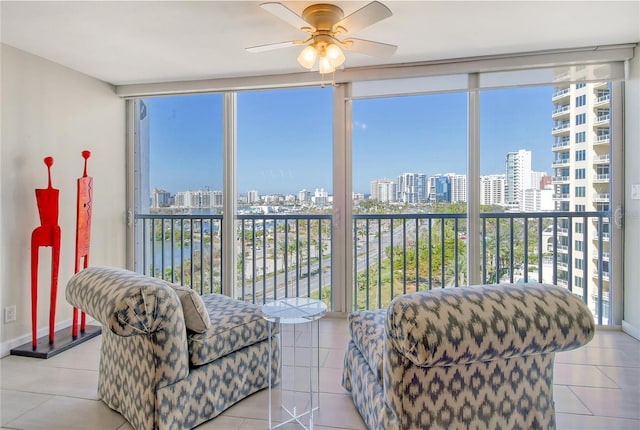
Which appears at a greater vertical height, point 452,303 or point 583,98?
point 583,98

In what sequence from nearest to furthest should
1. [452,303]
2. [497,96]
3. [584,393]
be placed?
[452,303] → [584,393] → [497,96]

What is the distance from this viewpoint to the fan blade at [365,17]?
1.69 m

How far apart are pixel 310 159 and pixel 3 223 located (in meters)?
2.37

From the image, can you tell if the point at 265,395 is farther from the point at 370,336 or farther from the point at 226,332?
the point at 370,336

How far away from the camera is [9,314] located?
250cm

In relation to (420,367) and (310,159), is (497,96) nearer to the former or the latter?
(310,159)

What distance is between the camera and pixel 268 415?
1.70 meters

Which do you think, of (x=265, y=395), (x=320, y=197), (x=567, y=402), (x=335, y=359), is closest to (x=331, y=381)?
(x=335, y=359)

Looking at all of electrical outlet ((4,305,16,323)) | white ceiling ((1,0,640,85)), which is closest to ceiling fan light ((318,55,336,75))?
white ceiling ((1,0,640,85))

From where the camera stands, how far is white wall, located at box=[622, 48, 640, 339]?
2615 millimetres

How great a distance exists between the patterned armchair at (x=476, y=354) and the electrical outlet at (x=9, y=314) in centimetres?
268

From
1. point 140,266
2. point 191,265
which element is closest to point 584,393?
point 191,265

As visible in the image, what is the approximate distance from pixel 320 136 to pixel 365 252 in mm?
1176

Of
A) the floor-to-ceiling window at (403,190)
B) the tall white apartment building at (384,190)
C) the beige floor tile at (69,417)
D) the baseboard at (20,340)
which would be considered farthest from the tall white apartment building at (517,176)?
the baseboard at (20,340)
